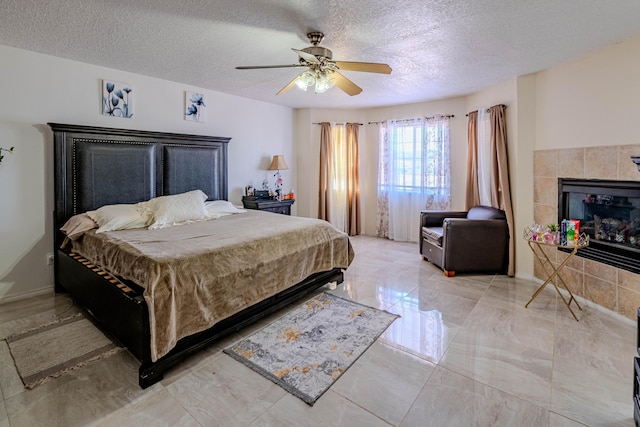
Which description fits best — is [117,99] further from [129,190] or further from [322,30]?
[322,30]

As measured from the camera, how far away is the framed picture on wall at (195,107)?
4256 mm

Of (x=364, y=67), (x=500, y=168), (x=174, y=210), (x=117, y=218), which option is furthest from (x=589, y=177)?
(x=117, y=218)

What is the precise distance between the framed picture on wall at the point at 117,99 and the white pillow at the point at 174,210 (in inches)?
44.9

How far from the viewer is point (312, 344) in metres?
2.33

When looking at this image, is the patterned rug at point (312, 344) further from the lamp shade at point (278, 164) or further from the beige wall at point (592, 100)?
the lamp shade at point (278, 164)

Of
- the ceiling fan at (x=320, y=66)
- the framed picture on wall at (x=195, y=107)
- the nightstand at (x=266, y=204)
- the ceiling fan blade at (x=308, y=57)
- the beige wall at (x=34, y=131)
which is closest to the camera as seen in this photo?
the ceiling fan blade at (x=308, y=57)

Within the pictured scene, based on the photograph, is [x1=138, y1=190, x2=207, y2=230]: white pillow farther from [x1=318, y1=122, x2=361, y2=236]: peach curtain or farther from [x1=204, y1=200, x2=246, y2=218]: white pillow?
[x1=318, y1=122, x2=361, y2=236]: peach curtain

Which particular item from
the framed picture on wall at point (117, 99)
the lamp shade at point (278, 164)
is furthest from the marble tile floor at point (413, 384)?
the lamp shade at point (278, 164)

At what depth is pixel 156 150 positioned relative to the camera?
12.7 ft

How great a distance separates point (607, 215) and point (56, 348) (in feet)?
16.2

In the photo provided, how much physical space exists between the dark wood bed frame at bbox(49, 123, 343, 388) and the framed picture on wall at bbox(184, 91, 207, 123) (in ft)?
1.10

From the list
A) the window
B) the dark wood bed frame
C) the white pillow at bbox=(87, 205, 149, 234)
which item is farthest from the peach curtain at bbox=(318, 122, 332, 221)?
the white pillow at bbox=(87, 205, 149, 234)

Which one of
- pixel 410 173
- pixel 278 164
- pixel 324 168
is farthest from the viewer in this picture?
pixel 324 168

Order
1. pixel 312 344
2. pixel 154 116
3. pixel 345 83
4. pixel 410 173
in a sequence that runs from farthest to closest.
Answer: pixel 410 173 → pixel 154 116 → pixel 345 83 → pixel 312 344
